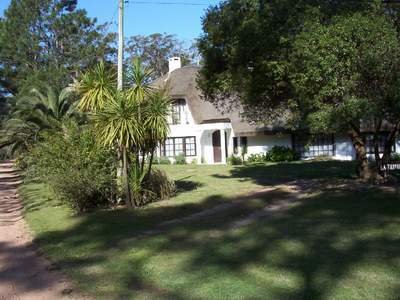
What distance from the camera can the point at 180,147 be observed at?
38.1m

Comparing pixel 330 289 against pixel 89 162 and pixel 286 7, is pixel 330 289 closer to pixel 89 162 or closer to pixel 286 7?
pixel 89 162

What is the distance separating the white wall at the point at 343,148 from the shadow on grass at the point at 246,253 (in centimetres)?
1953

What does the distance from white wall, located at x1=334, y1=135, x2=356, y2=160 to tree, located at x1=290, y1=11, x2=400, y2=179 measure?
1990cm

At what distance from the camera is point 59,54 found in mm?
48781

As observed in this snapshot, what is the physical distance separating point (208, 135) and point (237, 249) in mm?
29141

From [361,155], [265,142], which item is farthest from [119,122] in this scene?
[265,142]

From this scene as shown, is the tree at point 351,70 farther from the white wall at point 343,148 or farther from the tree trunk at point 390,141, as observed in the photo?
the white wall at point 343,148

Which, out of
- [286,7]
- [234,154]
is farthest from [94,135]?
[234,154]

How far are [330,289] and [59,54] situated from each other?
4571 cm

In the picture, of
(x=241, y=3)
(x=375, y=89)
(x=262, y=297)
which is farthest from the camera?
(x=241, y=3)

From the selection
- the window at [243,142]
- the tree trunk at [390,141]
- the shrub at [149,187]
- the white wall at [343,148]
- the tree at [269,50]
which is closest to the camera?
the tree at [269,50]

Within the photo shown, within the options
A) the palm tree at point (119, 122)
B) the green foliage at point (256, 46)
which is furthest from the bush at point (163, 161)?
the palm tree at point (119, 122)

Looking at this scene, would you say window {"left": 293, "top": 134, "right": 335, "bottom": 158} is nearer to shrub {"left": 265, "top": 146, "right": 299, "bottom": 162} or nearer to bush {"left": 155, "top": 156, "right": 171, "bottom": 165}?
shrub {"left": 265, "top": 146, "right": 299, "bottom": 162}

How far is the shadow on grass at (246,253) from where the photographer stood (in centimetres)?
671
